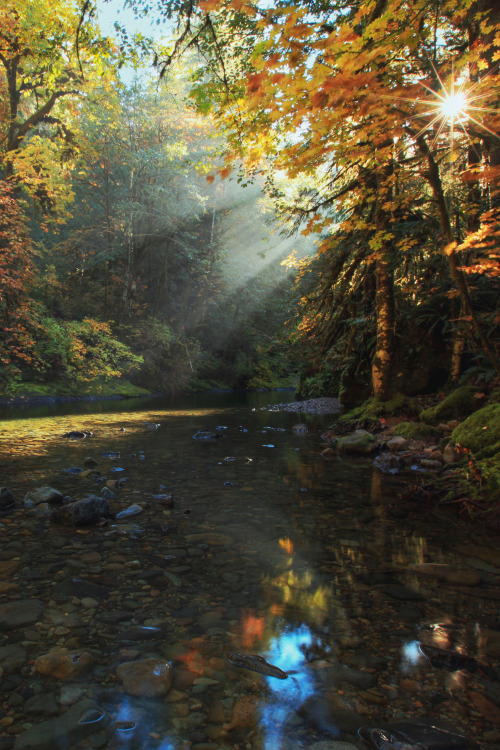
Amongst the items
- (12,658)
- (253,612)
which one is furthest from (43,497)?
(253,612)

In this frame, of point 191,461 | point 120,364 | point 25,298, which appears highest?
point 25,298

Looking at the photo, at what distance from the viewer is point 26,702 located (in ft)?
6.26

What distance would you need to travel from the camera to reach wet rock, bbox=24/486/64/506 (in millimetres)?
4807

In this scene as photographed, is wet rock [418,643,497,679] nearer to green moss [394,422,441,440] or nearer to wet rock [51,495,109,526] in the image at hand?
wet rock [51,495,109,526]

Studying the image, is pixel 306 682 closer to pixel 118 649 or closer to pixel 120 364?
pixel 118 649

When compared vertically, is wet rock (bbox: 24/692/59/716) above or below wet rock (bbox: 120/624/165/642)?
above

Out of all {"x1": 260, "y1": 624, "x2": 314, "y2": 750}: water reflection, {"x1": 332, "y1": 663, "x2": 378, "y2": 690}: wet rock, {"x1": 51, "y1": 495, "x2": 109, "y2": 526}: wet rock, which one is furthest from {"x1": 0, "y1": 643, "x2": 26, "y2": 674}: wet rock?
{"x1": 51, "y1": 495, "x2": 109, "y2": 526}: wet rock

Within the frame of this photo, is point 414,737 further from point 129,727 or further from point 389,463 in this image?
point 389,463

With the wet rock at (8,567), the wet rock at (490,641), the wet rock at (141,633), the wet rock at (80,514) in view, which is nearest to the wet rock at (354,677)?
the wet rock at (490,641)

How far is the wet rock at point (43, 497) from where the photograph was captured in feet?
15.8

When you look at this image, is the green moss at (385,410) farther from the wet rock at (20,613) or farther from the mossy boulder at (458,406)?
the wet rock at (20,613)

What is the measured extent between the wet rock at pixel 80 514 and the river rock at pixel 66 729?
7.83 ft

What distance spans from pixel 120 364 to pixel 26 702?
2442 cm

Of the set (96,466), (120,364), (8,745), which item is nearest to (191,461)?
(96,466)
